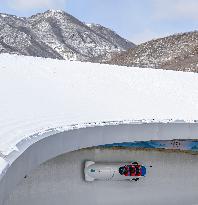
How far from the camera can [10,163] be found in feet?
16.9

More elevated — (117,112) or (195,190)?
(117,112)

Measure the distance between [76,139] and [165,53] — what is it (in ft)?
225

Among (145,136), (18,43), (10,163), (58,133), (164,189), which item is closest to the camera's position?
(10,163)

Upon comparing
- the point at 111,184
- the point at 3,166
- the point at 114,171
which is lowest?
the point at 3,166

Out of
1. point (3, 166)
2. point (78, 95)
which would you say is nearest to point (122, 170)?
point (78, 95)

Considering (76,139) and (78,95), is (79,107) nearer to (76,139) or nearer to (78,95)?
(78,95)

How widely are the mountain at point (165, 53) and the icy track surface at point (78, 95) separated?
147 feet

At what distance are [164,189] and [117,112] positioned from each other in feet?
10.5

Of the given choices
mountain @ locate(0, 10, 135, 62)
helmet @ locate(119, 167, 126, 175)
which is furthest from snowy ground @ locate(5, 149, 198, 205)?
mountain @ locate(0, 10, 135, 62)

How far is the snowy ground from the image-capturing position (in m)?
9.86

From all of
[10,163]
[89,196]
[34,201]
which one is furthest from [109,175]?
[10,163]

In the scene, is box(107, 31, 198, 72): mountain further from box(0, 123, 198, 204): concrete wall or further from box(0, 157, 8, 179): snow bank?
box(0, 157, 8, 179): snow bank

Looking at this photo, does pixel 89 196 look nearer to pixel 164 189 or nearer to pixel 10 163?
pixel 164 189

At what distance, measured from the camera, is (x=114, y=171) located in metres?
11.0
